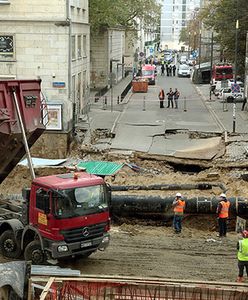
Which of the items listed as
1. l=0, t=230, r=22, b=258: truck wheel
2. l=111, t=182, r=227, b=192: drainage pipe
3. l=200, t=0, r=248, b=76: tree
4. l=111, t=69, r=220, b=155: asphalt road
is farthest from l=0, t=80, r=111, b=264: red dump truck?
l=200, t=0, r=248, b=76: tree

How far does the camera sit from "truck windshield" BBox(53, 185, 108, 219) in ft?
45.6

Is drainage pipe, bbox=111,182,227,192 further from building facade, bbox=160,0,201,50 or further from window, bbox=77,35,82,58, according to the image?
building facade, bbox=160,0,201,50

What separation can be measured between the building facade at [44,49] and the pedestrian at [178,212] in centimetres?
1151

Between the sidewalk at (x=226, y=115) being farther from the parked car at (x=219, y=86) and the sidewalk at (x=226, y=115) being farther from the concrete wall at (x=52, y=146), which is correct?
the concrete wall at (x=52, y=146)

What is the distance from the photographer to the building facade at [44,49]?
28031 mm

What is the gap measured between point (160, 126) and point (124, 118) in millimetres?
3543

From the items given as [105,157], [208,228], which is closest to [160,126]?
[105,157]

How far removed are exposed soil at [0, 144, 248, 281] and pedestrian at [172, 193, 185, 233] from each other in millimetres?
285

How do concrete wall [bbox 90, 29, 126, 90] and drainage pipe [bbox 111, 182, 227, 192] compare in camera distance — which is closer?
drainage pipe [bbox 111, 182, 227, 192]

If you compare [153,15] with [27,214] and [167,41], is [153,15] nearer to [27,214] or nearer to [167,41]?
[27,214]

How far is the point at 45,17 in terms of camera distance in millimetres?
28047

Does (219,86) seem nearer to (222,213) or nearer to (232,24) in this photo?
(232,24)

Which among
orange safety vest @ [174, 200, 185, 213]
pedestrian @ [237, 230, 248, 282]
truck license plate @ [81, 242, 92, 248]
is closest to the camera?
pedestrian @ [237, 230, 248, 282]

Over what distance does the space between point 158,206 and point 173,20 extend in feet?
569
